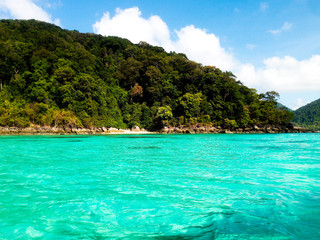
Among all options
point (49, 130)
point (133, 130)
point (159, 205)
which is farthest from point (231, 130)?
point (159, 205)

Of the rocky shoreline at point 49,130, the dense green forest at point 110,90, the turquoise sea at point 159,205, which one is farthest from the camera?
the dense green forest at point 110,90

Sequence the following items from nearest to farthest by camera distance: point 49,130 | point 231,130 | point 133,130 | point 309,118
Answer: point 49,130
point 133,130
point 231,130
point 309,118

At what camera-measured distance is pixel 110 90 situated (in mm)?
63281

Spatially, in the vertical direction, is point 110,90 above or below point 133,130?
above

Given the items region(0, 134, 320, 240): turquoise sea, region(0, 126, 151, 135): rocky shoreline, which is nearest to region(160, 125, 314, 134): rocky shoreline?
region(0, 126, 151, 135): rocky shoreline

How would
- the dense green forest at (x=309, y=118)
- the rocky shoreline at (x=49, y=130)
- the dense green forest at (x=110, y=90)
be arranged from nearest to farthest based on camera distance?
the rocky shoreline at (x=49, y=130)
the dense green forest at (x=110, y=90)
the dense green forest at (x=309, y=118)

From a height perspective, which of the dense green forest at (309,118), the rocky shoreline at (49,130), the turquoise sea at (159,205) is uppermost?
the dense green forest at (309,118)

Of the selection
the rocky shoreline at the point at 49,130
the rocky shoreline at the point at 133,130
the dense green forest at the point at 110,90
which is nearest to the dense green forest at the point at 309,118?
the rocky shoreline at the point at 133,130

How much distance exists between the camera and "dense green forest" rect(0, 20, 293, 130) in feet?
159

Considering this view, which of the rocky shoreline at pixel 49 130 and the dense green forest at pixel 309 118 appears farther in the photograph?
the dense green forest at pixel 309 118

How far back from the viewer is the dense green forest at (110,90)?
48531mm

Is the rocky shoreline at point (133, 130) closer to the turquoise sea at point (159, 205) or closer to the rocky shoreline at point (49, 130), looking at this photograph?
the rocky shoreline at point (49, 130)

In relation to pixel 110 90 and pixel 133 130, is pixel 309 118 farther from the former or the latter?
pixel 110 90

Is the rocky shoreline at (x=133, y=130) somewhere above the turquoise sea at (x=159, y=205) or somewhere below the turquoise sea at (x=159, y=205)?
above
